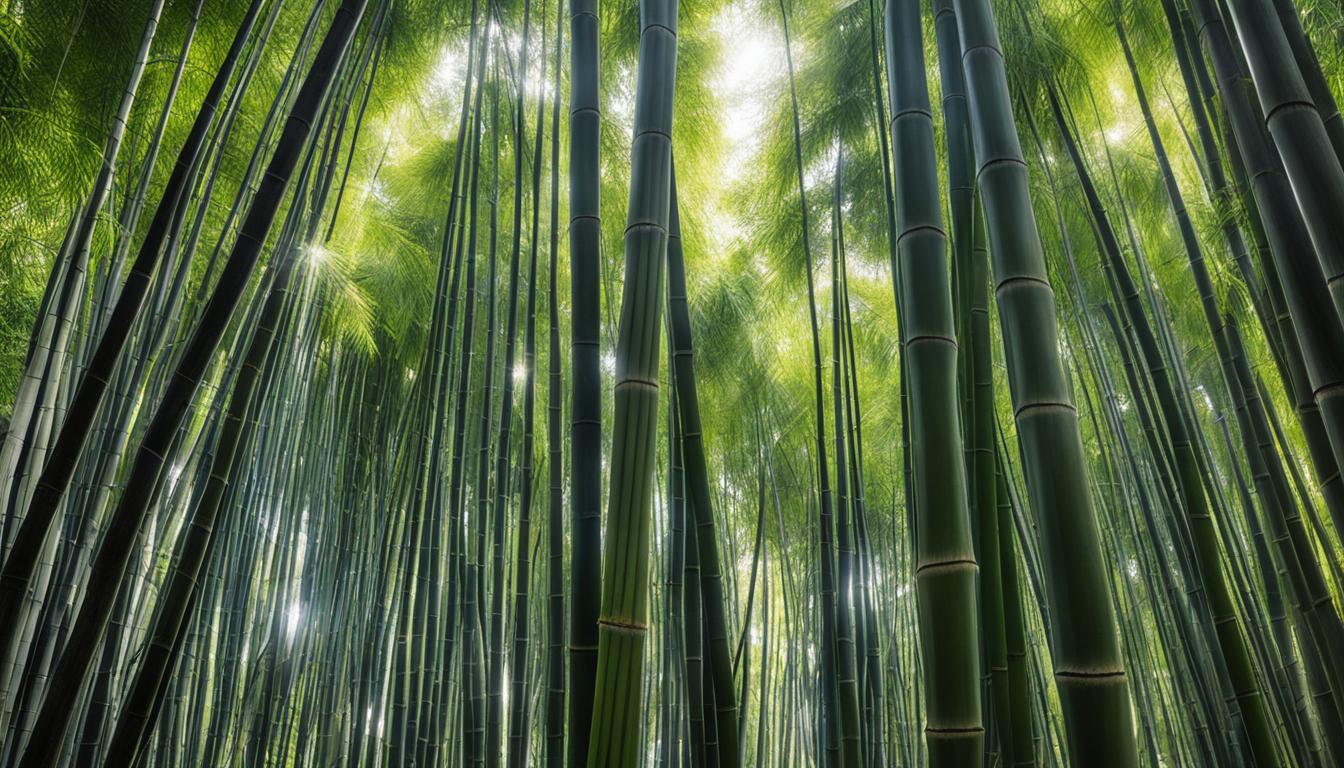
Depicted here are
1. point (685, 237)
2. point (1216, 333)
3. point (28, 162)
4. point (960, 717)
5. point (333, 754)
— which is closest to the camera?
point (960, 717)

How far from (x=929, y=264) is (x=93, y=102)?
2.62 m

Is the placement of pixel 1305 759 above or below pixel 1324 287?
below

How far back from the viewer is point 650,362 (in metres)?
0.78

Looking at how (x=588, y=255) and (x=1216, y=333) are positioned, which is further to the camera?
(x=1216, y=333)

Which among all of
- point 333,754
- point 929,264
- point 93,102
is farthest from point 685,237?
point 929,264

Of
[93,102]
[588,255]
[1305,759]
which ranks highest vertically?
[93,102]

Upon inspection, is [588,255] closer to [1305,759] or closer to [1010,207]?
[1010,207]

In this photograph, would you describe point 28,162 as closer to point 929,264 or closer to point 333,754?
point 333,754

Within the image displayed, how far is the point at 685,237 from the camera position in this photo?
3744 mm

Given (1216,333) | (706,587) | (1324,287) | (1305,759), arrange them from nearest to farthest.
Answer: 1. (1324,287)
2. (706,587)
3. (1216,333)
4. (1305,759)

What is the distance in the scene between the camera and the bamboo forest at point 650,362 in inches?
29.6

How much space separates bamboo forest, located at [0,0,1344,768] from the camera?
75 centimetres

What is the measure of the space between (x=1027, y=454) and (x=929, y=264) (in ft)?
0.67

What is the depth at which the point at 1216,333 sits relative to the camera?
1615 mm
